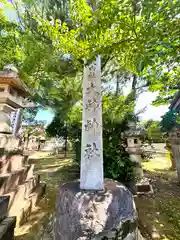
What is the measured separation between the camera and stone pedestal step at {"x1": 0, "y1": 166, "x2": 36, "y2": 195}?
1936 mm

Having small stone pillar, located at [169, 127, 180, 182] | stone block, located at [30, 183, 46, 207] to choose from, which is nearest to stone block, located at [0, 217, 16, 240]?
stone block, located at [30, 183, 46, 207]

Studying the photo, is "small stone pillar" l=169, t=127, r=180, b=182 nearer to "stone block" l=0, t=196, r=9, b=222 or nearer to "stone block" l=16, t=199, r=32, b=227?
"stone block" l=16, t=199, r=32, b=227

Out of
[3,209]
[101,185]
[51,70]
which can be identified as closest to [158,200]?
[101,185]

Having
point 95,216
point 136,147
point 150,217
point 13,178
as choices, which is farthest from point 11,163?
point 136,147

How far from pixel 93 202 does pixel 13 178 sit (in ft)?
4.88

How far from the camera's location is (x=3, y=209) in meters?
1.47

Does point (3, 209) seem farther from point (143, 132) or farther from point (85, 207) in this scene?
point (143, 132)

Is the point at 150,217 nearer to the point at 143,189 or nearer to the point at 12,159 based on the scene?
the point at 143,189

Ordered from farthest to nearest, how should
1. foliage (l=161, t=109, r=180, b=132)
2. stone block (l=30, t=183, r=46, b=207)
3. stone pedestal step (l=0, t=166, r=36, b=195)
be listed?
foliage (l=161, t=109, r=180, b=132), stone block (l=30, t=183, r=46, b=207), stone pedestal step (l=0, t=166, r=36, b=195)

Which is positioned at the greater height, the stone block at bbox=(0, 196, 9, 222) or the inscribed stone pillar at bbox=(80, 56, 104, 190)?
the inscribed stone pillar at bbox=(80, 56, 104, 190)

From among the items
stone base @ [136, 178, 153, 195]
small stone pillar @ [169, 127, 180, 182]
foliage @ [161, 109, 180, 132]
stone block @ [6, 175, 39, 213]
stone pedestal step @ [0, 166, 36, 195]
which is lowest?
stone base @ [136, 178, 153, 195]

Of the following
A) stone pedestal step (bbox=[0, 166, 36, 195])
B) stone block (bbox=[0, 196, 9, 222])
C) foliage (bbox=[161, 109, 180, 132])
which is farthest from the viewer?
foliage (bbox=[161, 109, 180, 132])

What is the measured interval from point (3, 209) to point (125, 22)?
7.35ft

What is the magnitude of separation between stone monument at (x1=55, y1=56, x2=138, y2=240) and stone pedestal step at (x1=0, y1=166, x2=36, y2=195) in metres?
0.92
